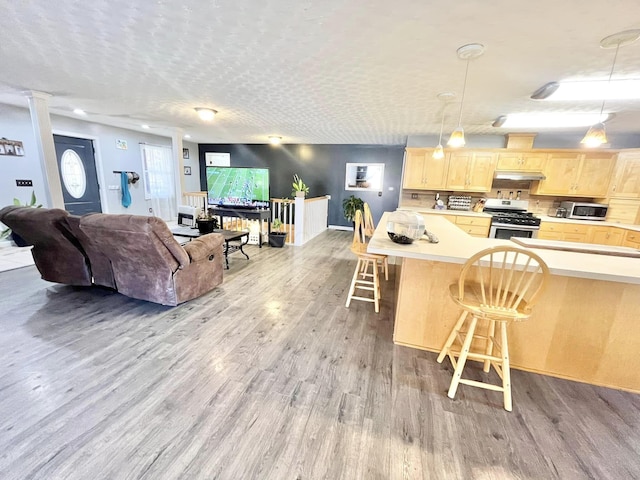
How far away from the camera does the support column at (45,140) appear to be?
3562 mm

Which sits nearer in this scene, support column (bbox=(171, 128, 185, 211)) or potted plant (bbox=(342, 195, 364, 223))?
support column (bbox=(171, 128, 185, 211))

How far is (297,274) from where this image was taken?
4.01m

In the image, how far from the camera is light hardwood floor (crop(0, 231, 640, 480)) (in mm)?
1338

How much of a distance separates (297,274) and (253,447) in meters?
2.66

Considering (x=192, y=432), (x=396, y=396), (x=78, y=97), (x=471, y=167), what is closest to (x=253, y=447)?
(x=192, y=432)

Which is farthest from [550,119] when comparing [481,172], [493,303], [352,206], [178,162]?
[178,162]

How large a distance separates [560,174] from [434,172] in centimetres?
208

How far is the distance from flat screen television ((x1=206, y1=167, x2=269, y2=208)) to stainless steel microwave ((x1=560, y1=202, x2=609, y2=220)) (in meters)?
5.76

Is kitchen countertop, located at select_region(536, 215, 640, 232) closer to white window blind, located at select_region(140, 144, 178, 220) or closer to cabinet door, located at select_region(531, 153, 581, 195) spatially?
cabinet door, located at select_region(531, 153, 581, 195)

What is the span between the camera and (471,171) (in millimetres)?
5004

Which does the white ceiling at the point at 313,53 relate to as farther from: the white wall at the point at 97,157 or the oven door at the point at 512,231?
the oven door at the point at 512,231

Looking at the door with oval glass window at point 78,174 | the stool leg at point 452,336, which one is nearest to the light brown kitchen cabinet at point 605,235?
the stool leg at point 452,336

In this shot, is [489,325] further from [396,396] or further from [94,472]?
[94,472]

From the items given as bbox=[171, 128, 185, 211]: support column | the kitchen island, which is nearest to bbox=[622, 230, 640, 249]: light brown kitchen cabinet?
the kitchen island
